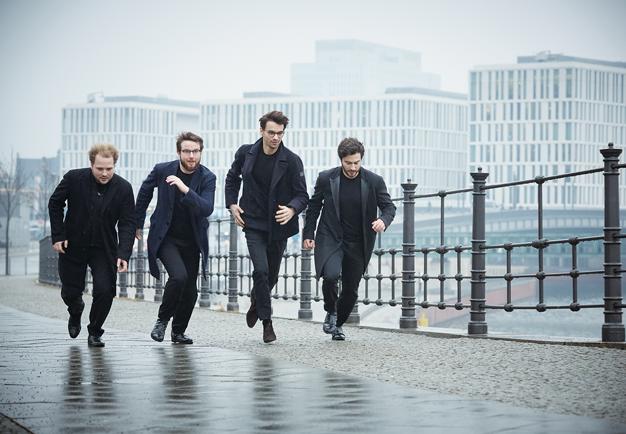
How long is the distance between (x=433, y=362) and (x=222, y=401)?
2.71m

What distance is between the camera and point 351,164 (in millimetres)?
11453

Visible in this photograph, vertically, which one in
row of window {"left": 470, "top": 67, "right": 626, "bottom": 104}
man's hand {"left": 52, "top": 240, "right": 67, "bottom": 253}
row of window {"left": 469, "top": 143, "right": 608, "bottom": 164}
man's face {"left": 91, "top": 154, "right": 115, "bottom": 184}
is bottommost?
man's hand {"left": 52, "top": 240, "right": 67, "bottom": 253}

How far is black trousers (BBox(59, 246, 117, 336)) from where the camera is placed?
36.3ft

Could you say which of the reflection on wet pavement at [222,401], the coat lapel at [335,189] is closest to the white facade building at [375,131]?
the coat lapel at [335,189]

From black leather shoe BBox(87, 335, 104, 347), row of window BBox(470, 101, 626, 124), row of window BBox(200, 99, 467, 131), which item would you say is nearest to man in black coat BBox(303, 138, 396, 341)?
black leather shoe BBox(87, 335, 104, 347)

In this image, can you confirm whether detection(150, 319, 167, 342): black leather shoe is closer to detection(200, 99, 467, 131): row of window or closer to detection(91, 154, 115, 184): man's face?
detection(91, 154, 115, 184): man's face

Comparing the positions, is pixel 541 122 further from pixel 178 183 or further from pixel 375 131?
pixel 178 183

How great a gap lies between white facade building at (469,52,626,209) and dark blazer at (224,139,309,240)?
158 m

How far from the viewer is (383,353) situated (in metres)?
10.5

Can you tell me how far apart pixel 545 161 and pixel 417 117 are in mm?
19435

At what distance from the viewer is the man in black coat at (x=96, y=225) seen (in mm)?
10906

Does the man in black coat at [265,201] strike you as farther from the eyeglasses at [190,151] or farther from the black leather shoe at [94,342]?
the black leather shoe at [94,342]

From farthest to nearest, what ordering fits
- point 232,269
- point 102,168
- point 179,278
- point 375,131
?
1. point 375,131
2. point 232,269
3. point 179,278
4. point 102,168

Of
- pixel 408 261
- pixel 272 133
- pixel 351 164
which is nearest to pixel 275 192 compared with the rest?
pixel 272 133
